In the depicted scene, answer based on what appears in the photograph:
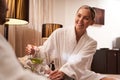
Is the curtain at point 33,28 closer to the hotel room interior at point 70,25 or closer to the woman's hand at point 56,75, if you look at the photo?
the hotel room interior at point 70,25

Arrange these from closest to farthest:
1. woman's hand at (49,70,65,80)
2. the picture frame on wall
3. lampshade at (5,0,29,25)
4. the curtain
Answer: woman's hand at (49,70,65,80), lampshade at (5,0,29,25), the curtain, the picture frame on wall

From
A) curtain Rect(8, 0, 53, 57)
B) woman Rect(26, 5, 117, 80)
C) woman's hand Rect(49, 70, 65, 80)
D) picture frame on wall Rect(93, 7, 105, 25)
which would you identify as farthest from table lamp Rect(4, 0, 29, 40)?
picture frame on wall Rect(93, 7, 105, 25)

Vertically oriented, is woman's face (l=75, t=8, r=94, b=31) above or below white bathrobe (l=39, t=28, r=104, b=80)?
above

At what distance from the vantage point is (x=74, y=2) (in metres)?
4.56

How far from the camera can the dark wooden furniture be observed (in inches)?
182

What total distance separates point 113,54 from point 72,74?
3190 mm

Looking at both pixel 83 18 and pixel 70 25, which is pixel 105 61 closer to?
pixel 70 25

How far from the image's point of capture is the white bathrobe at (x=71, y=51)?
1742mm

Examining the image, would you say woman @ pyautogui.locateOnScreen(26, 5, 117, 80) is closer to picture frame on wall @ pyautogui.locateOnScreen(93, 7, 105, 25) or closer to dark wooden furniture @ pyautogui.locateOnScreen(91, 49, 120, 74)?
dark wooden furniture @ pyautogui.locateOnScreen(91, 49, 120, 74)

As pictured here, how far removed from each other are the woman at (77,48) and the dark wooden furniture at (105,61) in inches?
110

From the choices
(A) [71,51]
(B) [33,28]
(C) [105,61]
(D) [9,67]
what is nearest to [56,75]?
(A) [71,51]

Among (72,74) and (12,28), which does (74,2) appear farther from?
(72,74)

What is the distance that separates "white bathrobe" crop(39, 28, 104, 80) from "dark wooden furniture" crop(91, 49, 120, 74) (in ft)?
9.17

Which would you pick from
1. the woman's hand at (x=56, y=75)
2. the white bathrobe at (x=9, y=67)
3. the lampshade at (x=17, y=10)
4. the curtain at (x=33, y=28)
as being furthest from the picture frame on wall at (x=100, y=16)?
the white bathrobe at (x=9, y=67)
